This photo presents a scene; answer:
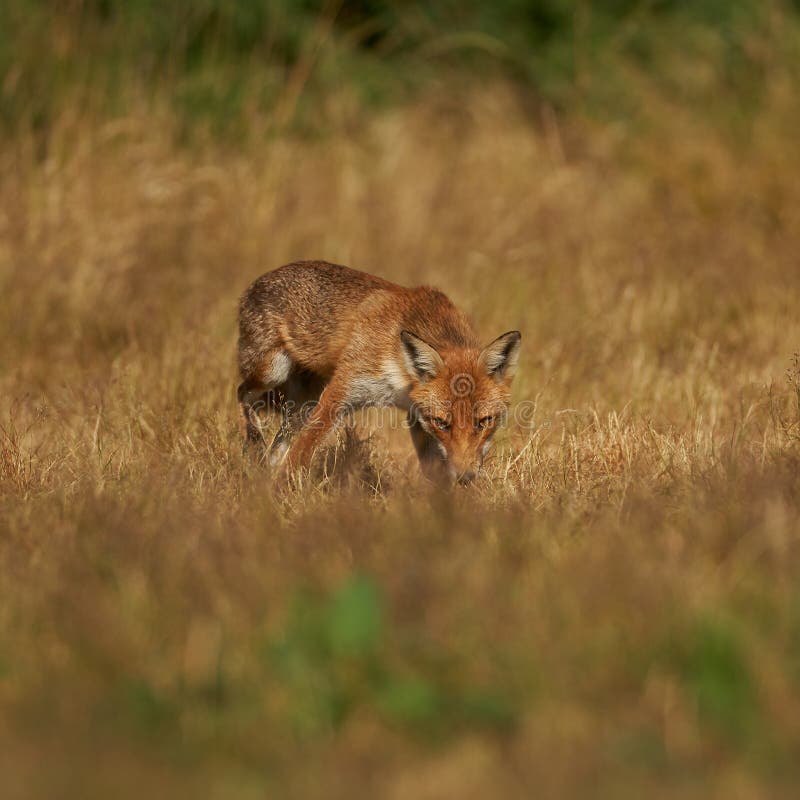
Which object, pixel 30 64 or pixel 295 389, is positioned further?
pixel 30 64

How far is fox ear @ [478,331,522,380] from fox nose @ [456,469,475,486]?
2.20ft

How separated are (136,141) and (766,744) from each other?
324 inches

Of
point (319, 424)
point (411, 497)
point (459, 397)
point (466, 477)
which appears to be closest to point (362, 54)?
point (319, 424)

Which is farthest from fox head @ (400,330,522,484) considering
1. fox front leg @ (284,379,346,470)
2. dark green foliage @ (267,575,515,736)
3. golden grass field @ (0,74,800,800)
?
dark green foliage @ (267,575,515,736)

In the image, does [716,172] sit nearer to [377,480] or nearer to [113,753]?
[377,480]

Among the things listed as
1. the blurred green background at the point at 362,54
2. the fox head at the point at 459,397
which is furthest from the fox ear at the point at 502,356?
the blurred green background at the point at 362,54

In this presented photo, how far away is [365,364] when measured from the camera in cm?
683

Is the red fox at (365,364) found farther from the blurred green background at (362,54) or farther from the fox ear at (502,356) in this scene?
the blurred green background at (362,54)

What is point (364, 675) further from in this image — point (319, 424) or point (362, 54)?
point (362, 54)

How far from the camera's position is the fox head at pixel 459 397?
246 inches

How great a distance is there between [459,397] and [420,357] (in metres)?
0.32

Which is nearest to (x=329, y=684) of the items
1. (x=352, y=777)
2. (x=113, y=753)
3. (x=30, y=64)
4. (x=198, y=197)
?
(x=352, y=777)

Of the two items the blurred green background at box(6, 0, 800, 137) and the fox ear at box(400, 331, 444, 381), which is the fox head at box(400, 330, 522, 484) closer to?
the fox ear at box(400, 331, 444, 381)

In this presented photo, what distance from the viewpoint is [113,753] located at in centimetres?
340
